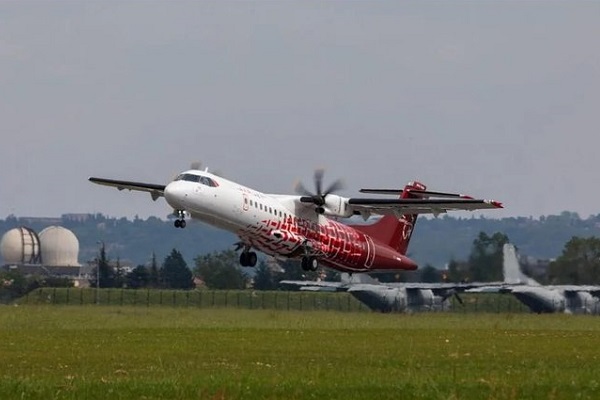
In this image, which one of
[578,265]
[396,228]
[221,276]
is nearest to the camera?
[396,228]

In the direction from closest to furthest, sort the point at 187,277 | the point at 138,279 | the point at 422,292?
the point at 422,292, the point at 138,279, the point at 187,277

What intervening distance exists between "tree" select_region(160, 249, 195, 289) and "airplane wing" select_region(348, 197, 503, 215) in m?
26.9

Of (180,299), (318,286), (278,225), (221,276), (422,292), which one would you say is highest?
(278,225)

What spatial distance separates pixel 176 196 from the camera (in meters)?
46.9

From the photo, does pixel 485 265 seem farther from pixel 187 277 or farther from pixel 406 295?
pixel 187 277

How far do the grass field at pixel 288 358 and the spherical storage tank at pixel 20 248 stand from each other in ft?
378

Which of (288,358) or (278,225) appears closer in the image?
(288,358)

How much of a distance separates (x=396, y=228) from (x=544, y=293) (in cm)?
1489

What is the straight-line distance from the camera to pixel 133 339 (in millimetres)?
36406

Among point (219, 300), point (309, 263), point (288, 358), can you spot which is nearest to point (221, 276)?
point (219, 300)

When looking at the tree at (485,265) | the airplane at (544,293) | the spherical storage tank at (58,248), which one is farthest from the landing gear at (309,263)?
the spherical storage tank at (58,248)

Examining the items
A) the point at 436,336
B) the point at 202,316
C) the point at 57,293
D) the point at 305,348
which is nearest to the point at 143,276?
the point at 57,293

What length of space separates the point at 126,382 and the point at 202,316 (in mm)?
29380

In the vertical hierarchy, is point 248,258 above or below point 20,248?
below
